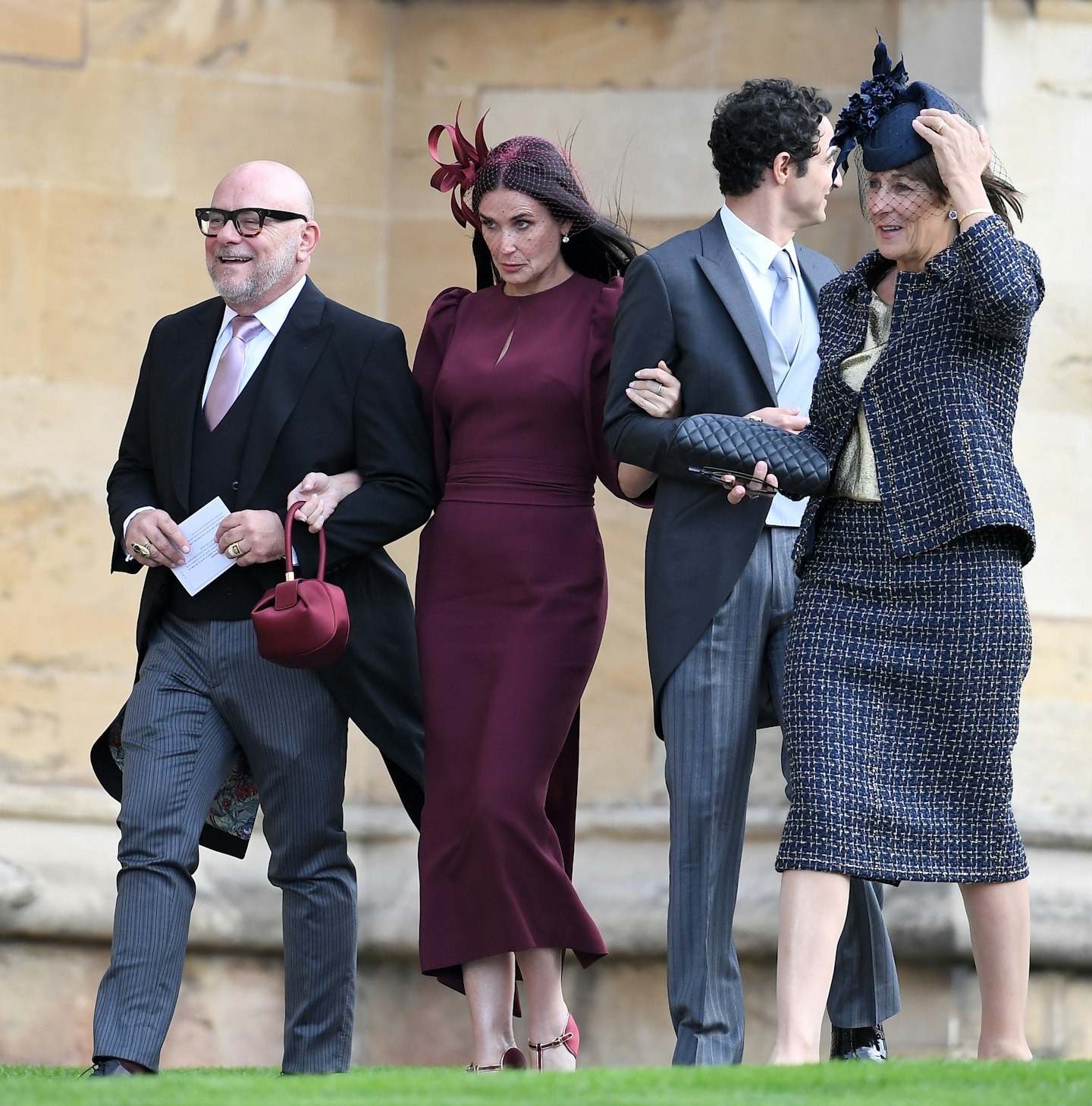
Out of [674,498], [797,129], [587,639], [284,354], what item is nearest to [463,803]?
[587,639]

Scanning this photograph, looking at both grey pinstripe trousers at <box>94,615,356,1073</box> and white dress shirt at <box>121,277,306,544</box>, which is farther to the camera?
white dress shirt at <box>121,277,306,544</box>

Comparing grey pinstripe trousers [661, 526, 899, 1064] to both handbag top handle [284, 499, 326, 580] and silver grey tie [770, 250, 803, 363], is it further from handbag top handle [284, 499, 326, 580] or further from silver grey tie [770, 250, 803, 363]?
handbag top handle [284, 499, 326, 580]

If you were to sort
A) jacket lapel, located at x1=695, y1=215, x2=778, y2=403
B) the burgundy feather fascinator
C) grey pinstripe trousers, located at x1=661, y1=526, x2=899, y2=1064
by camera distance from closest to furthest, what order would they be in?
grey pinstripe trousers, located at x1=661, y1=526, x2=899, y2=1064
jacket lapel, located at x1=695, y1=215, x2=778, y2=403
the burgundy feather fascinator

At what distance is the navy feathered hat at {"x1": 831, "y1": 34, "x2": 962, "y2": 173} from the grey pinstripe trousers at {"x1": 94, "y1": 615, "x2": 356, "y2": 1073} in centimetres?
173

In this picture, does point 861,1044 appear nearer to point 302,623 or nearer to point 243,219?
point 302,623

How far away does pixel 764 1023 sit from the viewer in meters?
6.36

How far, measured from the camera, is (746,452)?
13.3ft

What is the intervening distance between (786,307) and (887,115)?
2.08 feet

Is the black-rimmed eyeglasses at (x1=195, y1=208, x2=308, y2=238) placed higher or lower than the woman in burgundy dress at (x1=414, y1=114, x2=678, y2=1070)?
higher

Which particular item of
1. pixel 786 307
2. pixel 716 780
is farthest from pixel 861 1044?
pixel 786 307

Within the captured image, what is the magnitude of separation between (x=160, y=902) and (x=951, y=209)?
7.25 feet

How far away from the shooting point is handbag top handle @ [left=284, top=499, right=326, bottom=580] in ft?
14.6

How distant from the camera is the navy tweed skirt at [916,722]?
→ 12.4 feet

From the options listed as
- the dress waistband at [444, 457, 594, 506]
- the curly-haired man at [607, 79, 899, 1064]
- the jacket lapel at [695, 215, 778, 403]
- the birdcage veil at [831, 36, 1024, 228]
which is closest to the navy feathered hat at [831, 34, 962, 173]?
the birdcage veil at [831, 36, 1024, 228]
